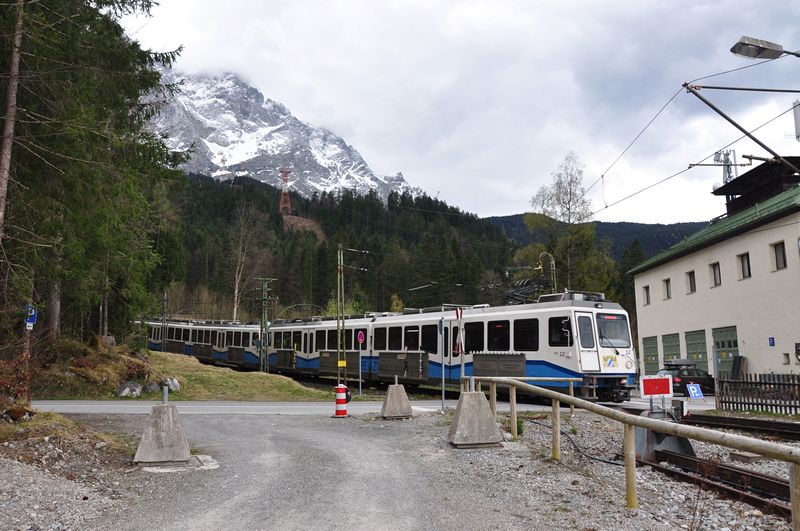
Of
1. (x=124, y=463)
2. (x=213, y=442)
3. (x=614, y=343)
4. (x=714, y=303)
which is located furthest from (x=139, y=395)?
(x=714, y=303)

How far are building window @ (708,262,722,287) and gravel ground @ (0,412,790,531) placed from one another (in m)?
25.1

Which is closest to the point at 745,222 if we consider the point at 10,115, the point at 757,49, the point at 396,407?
the point at 757,49

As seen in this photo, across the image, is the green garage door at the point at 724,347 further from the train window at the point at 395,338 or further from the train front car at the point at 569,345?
the train window at the point at 395,338

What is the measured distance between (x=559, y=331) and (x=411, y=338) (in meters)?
7.38

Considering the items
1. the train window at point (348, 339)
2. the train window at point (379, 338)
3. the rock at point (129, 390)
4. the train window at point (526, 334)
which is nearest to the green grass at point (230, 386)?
the rock at point (129, 390)

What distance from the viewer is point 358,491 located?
7434mm

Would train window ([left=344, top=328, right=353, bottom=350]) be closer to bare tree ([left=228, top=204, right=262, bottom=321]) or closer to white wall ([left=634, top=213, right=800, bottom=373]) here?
white wall ([left=634, top=213, right=800, bottom=373])

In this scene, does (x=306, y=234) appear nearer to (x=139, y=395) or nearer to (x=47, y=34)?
(x=139, y=395)

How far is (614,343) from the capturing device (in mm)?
19859

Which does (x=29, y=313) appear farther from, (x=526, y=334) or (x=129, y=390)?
(x=526, y=334)

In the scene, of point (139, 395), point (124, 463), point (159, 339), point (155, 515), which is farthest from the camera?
point (159, 339)

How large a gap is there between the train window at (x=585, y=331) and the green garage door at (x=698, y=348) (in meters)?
17.7

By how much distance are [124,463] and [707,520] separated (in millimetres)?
7359

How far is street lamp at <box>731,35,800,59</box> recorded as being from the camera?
39.6ft
